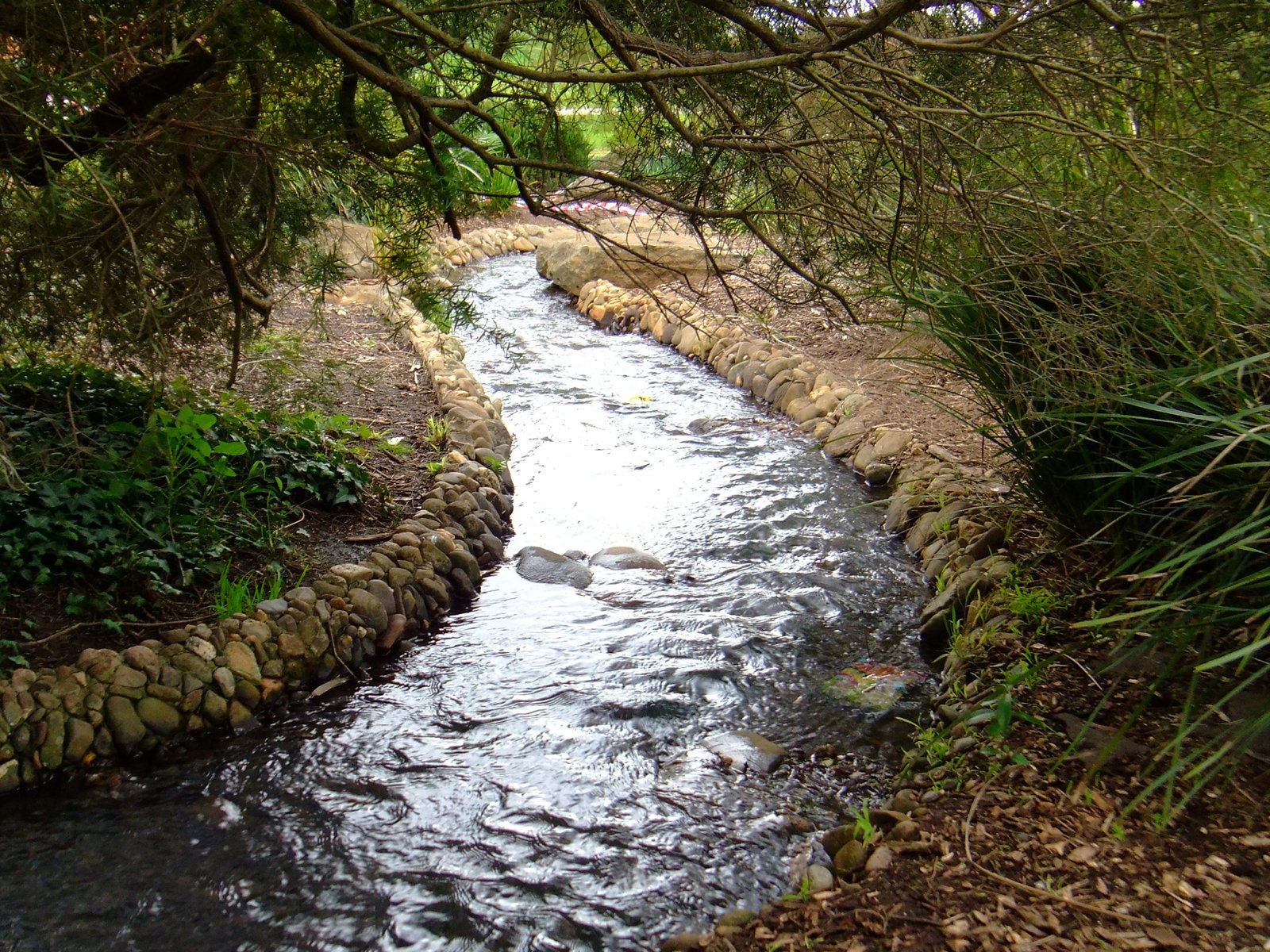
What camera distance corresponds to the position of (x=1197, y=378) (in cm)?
227

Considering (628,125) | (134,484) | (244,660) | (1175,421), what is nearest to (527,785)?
(244,660)

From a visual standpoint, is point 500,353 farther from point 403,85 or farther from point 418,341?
point 403,85

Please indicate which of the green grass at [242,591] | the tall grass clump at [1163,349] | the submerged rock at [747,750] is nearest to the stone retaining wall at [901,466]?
the tall grass clump at [1163,349]

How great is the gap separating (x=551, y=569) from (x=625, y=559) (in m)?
0.41

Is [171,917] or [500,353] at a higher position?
[500,353]

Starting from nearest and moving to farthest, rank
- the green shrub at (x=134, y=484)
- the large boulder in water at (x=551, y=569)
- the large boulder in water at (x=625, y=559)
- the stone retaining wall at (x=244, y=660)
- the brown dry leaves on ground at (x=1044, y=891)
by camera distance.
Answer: the brown dry leaves on ground at (x=1044, y=891), the stone retaining wall at (x=244, y=660), the green shrub at (x=134, y=484), the large boulder in water at (x=551, y=569), the large boulder in water at (x=625, y=559)

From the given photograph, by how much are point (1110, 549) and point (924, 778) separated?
44.1 inches

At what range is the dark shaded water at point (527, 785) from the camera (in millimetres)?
2697

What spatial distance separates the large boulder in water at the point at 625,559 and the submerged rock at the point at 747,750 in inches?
63.2

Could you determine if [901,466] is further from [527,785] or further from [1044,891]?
[1044,891]

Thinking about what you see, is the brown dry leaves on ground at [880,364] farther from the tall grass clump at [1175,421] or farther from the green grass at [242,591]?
the green grass at [242,591]

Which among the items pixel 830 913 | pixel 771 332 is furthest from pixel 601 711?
pixel 771 332

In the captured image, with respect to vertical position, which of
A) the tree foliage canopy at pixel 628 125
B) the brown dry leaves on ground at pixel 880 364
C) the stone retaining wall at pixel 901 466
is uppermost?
the tree foliage canopy at pixel 628 125

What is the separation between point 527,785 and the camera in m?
3.31
